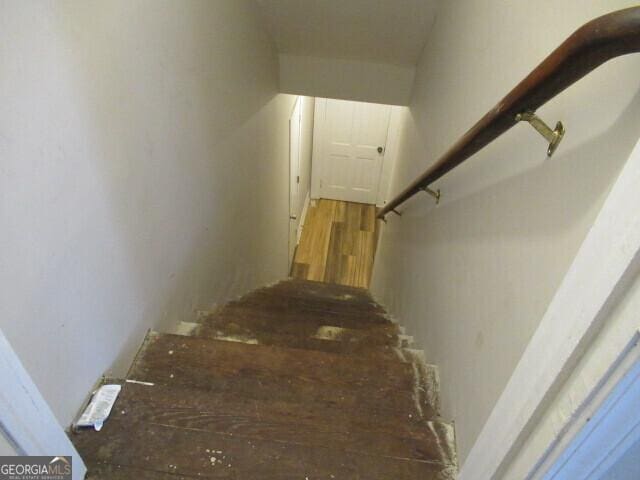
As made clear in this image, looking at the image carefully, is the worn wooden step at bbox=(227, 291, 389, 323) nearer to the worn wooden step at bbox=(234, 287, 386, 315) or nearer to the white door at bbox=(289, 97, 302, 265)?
the worn wooden step at bbox=(234, 287, 386, 315)

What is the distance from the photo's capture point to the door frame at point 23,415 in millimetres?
641

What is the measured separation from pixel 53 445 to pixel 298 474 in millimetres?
535

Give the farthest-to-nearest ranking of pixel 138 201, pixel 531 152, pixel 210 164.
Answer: pixel 210 164 → pixel 138 201 → pixel 531 152

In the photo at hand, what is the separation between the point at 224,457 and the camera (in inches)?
39.8

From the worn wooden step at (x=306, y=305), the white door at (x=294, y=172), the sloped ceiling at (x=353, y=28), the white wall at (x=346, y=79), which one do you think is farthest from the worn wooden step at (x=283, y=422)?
the white door at (x=294, y=172)

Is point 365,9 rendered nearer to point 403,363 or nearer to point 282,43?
point 282,43

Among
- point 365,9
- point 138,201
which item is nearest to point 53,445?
point 138,201

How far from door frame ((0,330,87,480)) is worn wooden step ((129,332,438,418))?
0.47m

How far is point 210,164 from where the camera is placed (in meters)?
1.77

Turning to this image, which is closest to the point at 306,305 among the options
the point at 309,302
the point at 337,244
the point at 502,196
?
the point at 309,302

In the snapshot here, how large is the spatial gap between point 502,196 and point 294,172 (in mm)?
3383

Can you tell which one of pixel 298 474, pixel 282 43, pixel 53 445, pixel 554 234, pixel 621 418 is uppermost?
pixel 282 43

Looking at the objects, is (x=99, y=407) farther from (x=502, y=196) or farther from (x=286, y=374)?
(x=502, y=196)

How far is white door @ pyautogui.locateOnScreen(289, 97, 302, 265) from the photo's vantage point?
3955 mm
